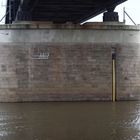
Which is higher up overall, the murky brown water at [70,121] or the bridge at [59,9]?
the bridge at [59,9]

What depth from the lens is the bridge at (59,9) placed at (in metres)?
37.9

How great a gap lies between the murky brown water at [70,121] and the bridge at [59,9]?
8.24 meters

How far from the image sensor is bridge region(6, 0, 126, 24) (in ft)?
124

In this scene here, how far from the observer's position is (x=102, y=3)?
3803 centimetres

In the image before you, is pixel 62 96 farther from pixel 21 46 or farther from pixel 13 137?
pixel 13 137

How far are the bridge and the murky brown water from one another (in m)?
Result: 8.24

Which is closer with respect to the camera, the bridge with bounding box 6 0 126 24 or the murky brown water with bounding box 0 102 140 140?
the murky brown water with bounding box 0 102 140 140

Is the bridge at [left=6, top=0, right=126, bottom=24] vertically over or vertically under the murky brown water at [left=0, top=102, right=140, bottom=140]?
over

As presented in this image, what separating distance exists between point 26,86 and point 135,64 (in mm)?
7160

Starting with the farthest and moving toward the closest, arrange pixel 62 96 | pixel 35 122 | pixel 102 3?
1. pixel 102 3
2. pixel 62 96
3. pixel 35 122

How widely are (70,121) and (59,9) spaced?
2220 cm

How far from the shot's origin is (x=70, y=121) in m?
23.0

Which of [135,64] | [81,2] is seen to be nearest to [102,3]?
[81,2]

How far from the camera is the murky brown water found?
18.8 metres
